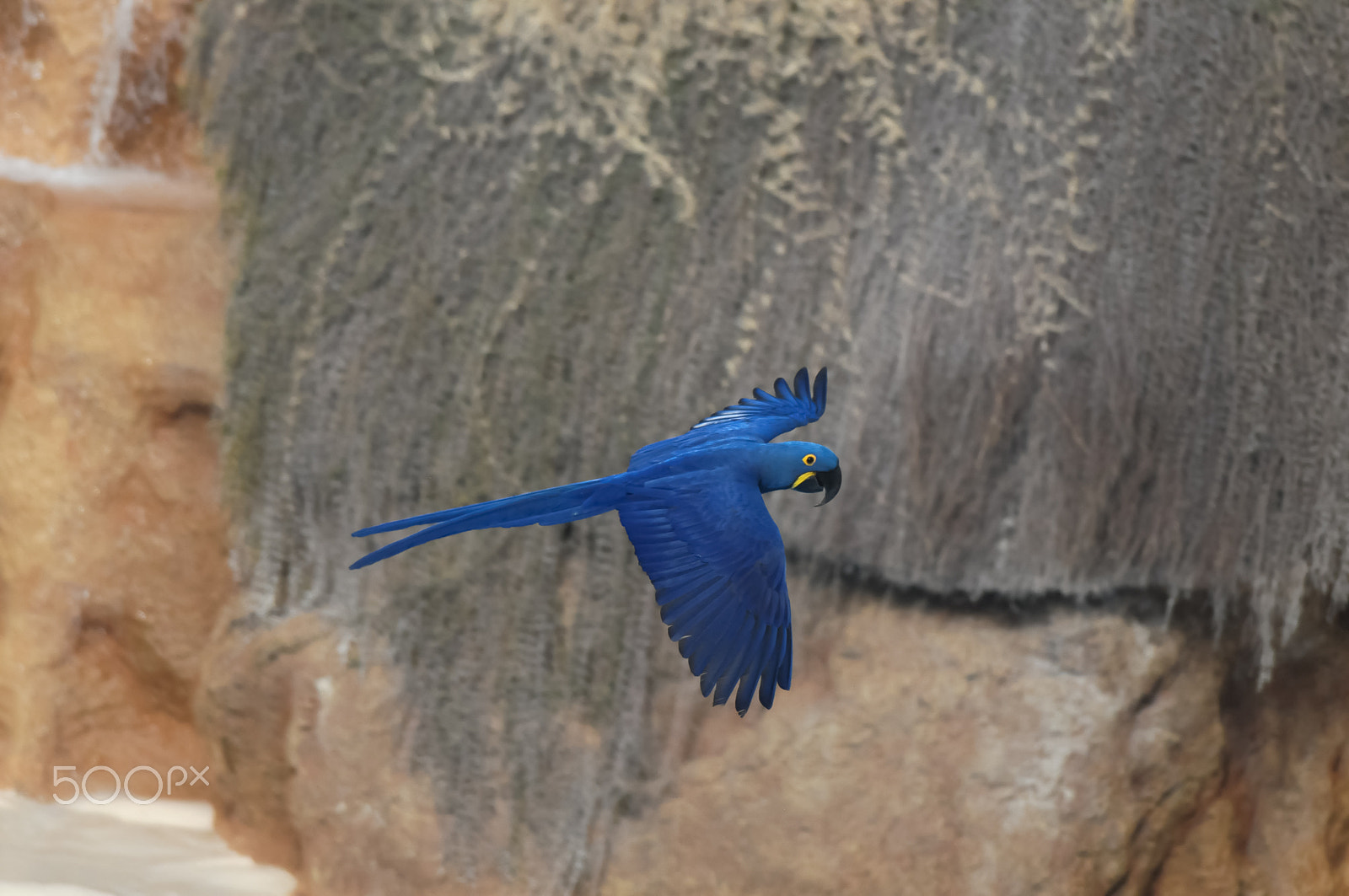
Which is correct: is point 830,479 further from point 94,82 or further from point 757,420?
point 94,82

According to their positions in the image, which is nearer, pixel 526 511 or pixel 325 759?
pixel 526 511

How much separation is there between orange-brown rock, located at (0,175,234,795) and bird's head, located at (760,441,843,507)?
4.79 ft

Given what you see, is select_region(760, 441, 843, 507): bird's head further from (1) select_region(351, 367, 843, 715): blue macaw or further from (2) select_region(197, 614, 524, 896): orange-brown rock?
(2) select_region(197, 614, 524, 896): orange-brown rock

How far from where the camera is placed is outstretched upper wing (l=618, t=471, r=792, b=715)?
873 millimetres

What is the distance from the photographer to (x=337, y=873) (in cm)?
194

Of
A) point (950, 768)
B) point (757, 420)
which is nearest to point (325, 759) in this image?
point (950, 768)

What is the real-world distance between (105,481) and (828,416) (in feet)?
4.61

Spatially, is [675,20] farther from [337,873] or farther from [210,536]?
[337,873]

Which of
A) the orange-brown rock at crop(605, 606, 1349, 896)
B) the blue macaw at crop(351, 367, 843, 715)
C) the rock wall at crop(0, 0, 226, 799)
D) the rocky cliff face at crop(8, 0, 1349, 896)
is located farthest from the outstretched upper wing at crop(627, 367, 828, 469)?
the rock wall at crop(0, 0, 226, 799)

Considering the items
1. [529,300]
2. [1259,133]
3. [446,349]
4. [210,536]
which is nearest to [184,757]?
[210,536]

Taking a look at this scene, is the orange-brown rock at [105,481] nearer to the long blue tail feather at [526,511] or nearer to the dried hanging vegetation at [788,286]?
the dried hanging vegetation at [788,286]

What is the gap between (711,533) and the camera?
2.99 feet

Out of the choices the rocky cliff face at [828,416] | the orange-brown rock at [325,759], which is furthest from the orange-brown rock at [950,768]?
the orange-brown rock at [325,759]

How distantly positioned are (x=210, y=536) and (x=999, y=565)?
56.4 inches
